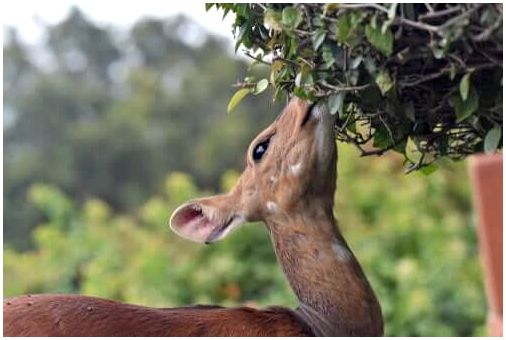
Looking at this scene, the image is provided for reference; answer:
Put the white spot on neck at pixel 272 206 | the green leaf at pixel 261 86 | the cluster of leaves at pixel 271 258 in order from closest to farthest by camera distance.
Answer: the green leaf at pixel 261 86 → the white spot on neck at pixel 272 206 → the cluster of leaves at pixel 271 258

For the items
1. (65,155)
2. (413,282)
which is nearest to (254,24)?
(413,282)

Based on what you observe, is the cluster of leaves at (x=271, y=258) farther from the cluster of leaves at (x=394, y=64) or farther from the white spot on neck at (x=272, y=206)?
the cluster of leaves at (x=394, y=64)

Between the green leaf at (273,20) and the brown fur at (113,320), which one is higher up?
the green leaf at (273,20)

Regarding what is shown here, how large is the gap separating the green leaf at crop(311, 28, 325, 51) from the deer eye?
45 cm

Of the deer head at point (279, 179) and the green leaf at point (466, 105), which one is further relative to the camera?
the deer head at point (279, 179)

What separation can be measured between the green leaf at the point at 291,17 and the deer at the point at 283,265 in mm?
251

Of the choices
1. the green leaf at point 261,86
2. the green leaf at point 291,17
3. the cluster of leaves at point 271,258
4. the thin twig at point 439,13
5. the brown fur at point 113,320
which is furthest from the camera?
the cluster of leaves at point 271,258

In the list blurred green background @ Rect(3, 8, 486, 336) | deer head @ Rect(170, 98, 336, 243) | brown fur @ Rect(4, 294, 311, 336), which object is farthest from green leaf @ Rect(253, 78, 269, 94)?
blurred green background @ Rect(3, 8, 486, 336)

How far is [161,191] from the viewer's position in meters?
9.01

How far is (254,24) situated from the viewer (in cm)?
140

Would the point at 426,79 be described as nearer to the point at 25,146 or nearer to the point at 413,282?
the point at 413,282

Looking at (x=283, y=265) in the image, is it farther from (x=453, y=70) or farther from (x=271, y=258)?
(x=271, y=258)

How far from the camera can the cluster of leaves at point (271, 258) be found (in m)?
4.93

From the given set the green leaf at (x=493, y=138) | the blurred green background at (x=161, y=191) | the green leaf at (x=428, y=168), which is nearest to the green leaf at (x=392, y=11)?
the green leaf at (x=493, y=138)
